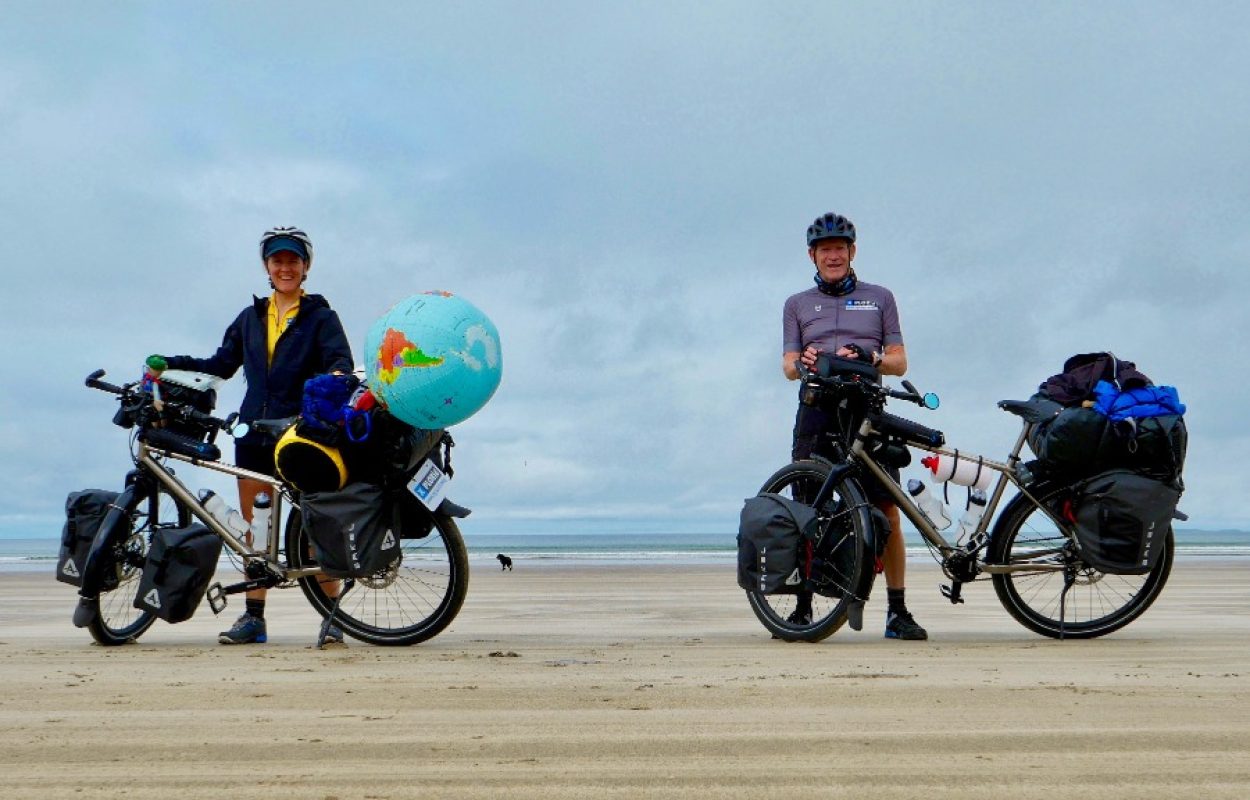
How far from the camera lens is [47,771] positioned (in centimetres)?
298

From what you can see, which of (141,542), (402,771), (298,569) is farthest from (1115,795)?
(141,542)

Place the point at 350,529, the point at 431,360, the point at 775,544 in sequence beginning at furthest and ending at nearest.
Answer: the point at 775,544, the point at 350,529, the point at 431,360

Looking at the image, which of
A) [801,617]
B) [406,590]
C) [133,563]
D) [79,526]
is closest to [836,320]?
[801,617]

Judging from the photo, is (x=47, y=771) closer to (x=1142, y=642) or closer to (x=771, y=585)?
(x=771, y=585)

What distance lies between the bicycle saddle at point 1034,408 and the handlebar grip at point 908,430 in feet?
1.10

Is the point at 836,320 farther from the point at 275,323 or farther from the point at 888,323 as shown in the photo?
the point at 275,323

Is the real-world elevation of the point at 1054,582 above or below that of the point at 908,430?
below

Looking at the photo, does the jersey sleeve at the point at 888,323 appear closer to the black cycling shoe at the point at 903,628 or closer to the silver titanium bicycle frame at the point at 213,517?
the black cycling shoe at the point at 903,628

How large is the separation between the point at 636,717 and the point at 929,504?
2.81 m

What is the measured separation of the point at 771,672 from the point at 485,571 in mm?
13057

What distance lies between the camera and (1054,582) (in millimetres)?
5832

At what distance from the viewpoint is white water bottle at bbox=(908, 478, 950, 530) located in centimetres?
593

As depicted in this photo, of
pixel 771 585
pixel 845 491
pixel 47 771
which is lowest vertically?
pixel 47 771

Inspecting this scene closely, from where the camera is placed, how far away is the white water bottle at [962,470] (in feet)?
19.3
